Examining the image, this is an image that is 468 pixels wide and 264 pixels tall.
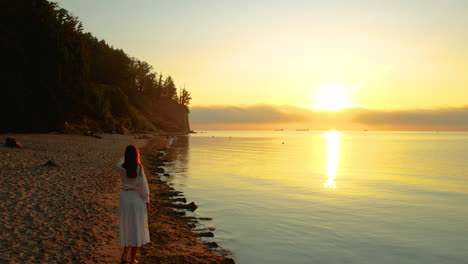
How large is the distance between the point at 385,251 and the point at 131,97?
131 metres

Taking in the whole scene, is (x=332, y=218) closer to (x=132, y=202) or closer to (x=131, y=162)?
(x=132, y=202)

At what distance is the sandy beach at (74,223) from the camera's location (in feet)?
29.0

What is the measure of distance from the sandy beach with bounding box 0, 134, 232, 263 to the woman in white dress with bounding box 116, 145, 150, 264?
1.27m

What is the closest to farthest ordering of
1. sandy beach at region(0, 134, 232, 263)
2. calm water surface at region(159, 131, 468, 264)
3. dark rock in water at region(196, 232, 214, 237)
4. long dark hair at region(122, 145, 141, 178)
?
long dark hair at region(122, 145, 141, 178) < sandy beach at region(0, 134, 232, 263) < calm water surface at region(159, 131, 468, 264) < dark rock in water at region(196, 232, 214, 237)

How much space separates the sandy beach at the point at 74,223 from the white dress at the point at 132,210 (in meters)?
1.25

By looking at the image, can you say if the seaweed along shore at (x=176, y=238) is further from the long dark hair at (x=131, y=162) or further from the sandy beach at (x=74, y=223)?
the long dark hair at (x=131, y=162)

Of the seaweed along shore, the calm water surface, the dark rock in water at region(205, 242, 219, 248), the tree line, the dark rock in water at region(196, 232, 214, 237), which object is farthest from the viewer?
the tree line

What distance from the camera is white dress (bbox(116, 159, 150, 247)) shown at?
7934 mm

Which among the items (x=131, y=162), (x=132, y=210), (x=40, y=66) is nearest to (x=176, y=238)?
(x=132, y=210)

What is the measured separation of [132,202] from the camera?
26.2 ft

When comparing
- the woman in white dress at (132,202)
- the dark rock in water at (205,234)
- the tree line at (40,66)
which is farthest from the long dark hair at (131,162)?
the tree line at (40,66)

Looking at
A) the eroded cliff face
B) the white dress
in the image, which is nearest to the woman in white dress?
the white dress

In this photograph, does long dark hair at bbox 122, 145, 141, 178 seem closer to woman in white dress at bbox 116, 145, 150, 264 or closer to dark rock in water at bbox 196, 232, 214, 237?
woman in white dress at bbox 116, 145, 150, 264

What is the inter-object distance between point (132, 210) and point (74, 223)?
4498mm
